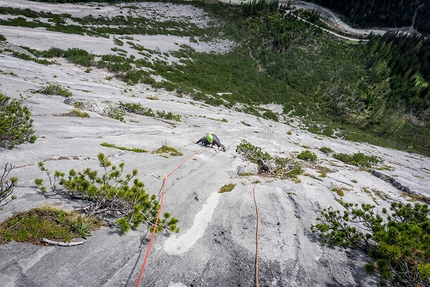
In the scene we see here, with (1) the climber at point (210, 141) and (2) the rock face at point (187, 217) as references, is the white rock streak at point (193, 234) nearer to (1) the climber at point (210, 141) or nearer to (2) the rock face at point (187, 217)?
(2) the rock face at point (187, 217)

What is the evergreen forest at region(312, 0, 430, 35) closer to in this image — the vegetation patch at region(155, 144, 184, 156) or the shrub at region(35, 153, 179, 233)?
the vegetation patch at region(155, 144, 184, 156)

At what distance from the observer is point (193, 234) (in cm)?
594

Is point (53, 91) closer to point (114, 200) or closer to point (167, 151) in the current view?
point (167, 151)

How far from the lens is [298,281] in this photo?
5.13 meters

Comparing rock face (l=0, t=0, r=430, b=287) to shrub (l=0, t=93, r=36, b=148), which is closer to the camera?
rock face (l=0, t=0, r=430, b=287)

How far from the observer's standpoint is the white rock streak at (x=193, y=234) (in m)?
5.25

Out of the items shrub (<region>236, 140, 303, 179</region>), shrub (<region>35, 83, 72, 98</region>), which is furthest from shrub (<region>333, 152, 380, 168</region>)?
shrub (<region>35, 83, 72, 98</region>)

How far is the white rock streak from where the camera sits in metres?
5.25

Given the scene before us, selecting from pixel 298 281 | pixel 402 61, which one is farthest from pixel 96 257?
pixel 402 61

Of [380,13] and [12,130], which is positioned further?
[380,13]

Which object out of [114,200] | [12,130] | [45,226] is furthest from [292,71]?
[45,226]

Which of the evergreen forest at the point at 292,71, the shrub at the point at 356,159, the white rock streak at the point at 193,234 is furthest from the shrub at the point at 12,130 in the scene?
the shrub at the point at 356,159

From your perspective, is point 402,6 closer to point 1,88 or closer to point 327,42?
point 327,42

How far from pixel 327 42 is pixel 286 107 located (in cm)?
5440
